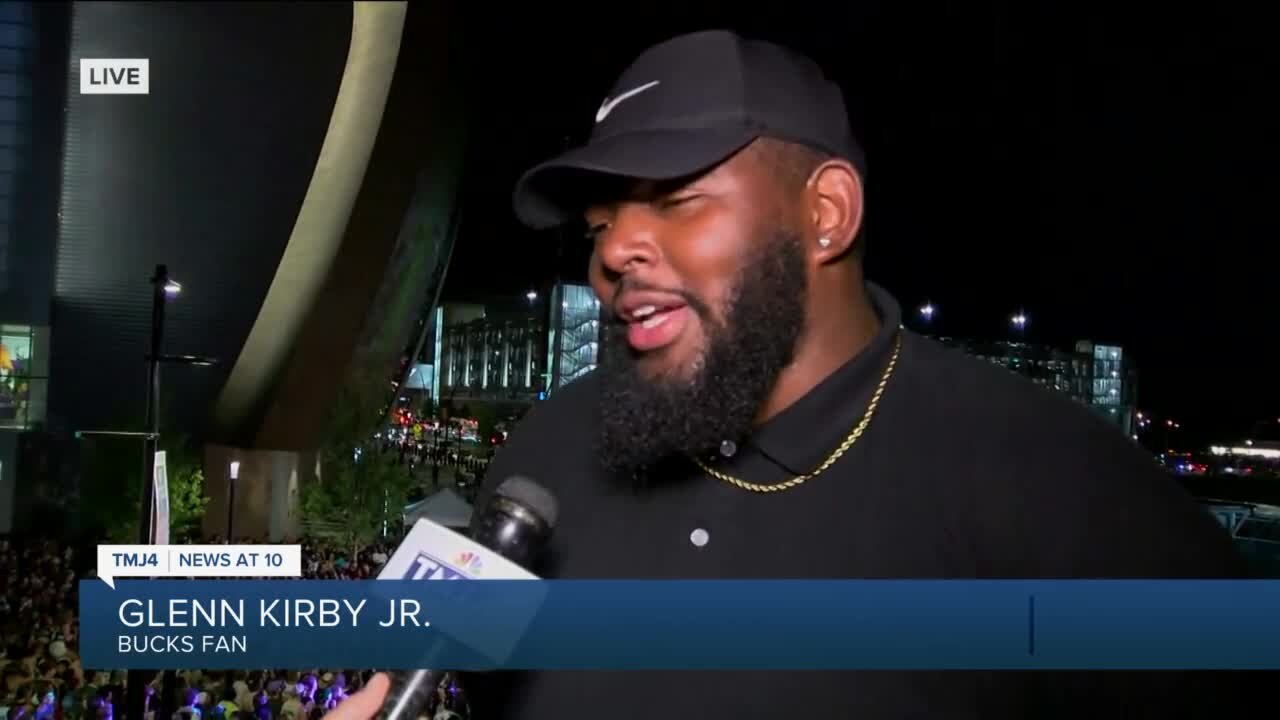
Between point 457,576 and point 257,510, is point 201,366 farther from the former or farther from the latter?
point 457,576

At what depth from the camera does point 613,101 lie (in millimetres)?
1438

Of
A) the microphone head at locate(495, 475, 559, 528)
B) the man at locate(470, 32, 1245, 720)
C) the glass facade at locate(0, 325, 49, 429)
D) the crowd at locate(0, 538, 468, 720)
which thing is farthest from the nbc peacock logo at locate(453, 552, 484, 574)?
the glass facade at locate(0, 325, 49, 429)

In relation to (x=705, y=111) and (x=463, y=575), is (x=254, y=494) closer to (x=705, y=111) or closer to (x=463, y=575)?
(x=463, y=575)

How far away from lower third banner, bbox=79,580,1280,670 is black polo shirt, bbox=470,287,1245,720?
5 centimetres

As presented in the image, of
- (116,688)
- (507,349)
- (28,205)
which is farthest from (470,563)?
(507,349)

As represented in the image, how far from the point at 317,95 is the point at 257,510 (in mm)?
9223

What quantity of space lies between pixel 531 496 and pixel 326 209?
18.1m

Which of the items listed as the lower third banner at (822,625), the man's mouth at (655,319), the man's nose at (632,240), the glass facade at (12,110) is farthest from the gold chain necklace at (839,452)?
the glass facade at (12,110)

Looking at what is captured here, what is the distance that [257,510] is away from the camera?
2081 cm

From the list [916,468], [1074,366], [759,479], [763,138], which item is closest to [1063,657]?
[916,468]

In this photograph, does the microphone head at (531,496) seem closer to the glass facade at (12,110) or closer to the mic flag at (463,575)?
the mic flag at (463,575)

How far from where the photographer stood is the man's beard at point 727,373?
1.38m

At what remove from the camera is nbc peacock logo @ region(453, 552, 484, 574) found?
1.58 m

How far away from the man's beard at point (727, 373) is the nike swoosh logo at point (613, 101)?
30 centimetres
